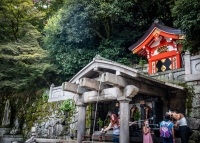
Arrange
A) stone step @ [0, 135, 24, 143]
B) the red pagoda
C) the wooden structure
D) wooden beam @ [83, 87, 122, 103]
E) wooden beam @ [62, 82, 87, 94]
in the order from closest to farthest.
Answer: the wooden structure < wooden beam @ [83, 87, 122, 103] < wooden beam @ [62, 82, 87, 94] < the red pagoda < stone step @ [0, 135, 24, 143]

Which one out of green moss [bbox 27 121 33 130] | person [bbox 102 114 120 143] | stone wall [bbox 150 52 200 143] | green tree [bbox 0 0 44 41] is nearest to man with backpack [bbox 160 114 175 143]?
stone wall [bbox 150 52 200 143]

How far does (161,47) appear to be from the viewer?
14891 mm

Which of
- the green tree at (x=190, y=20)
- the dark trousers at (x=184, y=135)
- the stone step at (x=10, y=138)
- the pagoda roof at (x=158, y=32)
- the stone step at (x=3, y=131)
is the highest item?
the pagoda roof at (x=158, y=32)

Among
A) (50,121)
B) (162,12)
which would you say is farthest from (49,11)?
(50,121)

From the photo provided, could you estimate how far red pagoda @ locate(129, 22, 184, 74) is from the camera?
45.3 ft

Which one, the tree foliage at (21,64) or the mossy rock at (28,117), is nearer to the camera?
the tree foliage at (21,64)

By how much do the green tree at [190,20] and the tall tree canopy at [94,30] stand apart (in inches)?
364

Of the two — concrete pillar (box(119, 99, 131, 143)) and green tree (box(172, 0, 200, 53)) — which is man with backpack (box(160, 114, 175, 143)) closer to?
concrete pillar (box(119, 99, 131, 143))

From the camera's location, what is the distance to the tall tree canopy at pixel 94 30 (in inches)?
677

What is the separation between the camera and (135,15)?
19.3 metres

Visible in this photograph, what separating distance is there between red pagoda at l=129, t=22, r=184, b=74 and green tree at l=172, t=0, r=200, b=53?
5381 millimetres

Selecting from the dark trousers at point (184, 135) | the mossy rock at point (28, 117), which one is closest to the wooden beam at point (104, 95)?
the dark trousers at point (184, 135)

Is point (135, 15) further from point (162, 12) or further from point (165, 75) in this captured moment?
point (165, 75)

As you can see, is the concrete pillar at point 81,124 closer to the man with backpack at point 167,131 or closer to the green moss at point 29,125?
the man with backpack at point 167,131
